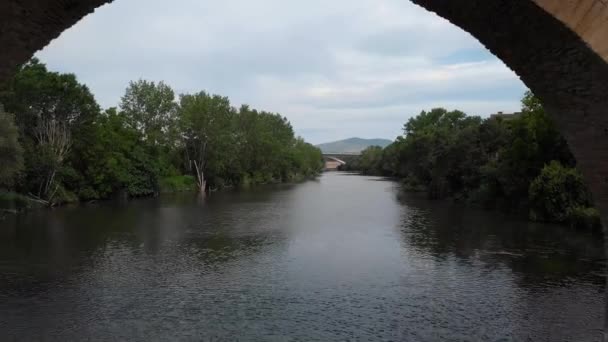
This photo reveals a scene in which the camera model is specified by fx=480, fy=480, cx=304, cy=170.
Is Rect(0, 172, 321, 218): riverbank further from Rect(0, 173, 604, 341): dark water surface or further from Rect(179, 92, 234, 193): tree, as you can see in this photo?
Rect(0, 173, 604, 341): dark water surface

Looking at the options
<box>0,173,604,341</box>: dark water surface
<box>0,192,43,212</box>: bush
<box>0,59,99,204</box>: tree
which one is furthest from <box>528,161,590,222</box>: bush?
<box>0,59,99,204</box>: tree

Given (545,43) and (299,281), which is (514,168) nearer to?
(299,281)

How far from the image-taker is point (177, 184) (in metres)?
51.6

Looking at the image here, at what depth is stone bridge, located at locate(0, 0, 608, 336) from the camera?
3428mm

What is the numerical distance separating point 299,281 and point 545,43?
11012 mm

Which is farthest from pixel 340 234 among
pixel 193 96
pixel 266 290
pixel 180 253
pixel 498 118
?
pixel 193 96

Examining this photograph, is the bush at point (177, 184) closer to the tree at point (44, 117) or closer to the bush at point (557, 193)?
the tree at point (44, 117)

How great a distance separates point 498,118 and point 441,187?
7.09 metres

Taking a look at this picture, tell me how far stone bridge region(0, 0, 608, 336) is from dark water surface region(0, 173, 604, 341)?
6369 mm

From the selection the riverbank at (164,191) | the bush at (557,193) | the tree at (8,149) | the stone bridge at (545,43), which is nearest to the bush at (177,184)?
the riverbank at (164,191)

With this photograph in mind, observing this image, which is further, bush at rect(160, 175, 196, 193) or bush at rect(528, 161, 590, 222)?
bush at rect(160, 175, 196, 193)

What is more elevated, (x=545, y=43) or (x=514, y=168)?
(x=545, y=43)

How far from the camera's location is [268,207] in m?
34.4

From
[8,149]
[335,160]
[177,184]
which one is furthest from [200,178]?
[335,160]
